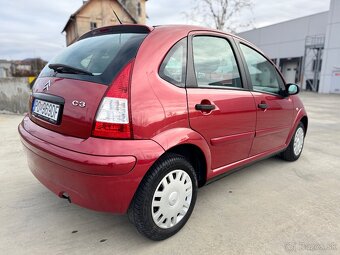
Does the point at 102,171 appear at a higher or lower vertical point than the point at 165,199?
higher

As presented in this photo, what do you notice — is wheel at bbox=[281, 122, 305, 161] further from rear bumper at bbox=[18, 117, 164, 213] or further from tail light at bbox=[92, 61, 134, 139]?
tail light at bbox=[92, 61, 134, 139]

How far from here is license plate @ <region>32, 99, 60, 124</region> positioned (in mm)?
1919

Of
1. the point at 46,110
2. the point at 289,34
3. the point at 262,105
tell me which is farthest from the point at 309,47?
the point at 46,110

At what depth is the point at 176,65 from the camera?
204 centimetres

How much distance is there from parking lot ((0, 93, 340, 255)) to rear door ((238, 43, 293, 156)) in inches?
19.4

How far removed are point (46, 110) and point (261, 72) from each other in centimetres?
238

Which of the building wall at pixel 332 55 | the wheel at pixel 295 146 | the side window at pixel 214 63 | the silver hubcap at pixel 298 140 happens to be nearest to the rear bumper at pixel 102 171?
the side window at pixel 214 63

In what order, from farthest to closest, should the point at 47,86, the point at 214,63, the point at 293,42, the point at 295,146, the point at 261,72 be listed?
the point at 293,42, the point at 295,146, the point at 261,72, the point at 214,63, the point at 47,86

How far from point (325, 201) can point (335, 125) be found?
5274 mm

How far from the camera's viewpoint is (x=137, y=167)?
172cm

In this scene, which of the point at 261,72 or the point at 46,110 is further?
the point at 261,72

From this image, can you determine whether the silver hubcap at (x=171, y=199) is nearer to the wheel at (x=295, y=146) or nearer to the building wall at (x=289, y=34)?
the wheel at (x=295, y=146)

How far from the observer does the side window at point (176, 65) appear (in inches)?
76.9

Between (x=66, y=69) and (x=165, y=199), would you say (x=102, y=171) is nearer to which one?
(x=165, y=199)
